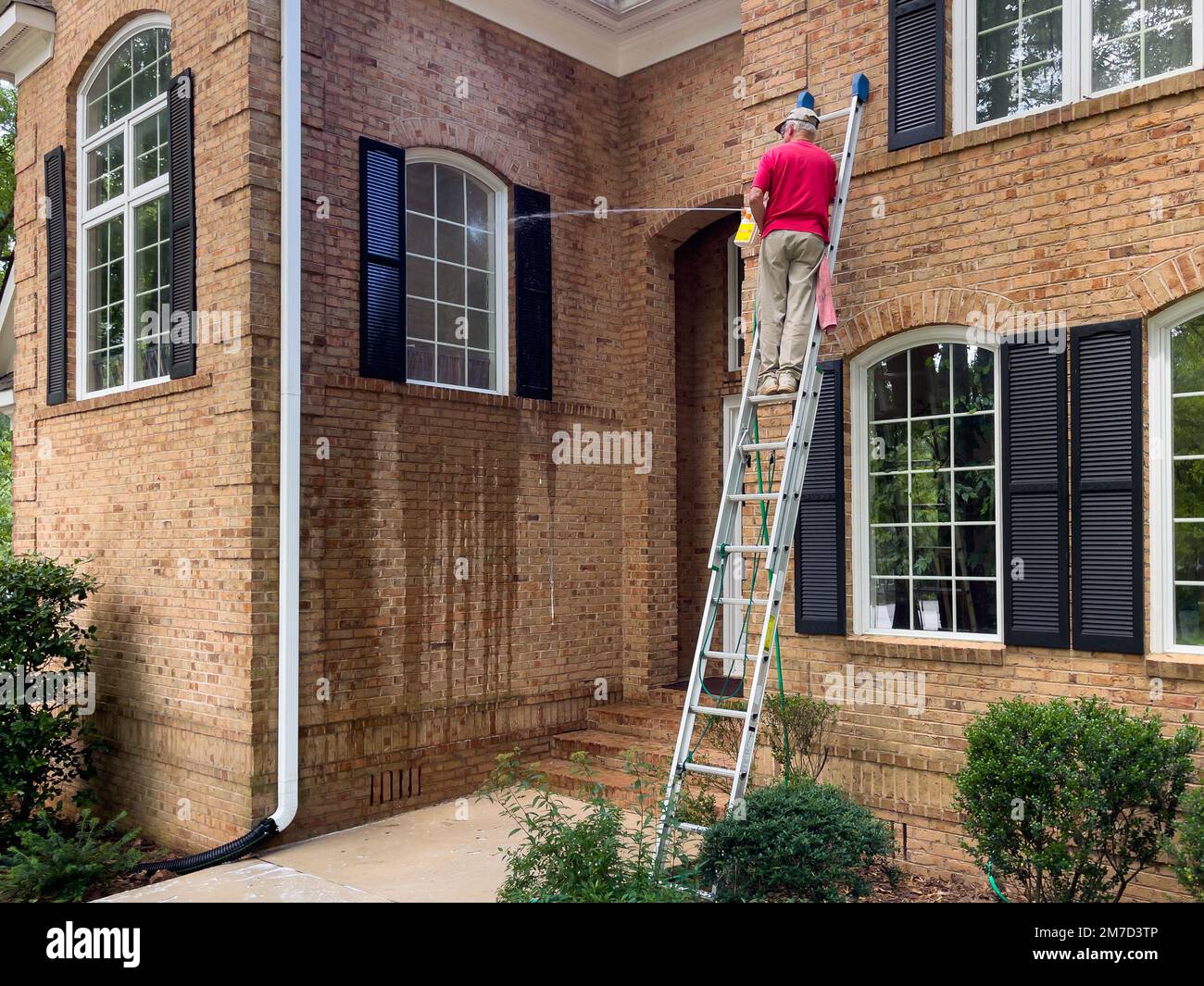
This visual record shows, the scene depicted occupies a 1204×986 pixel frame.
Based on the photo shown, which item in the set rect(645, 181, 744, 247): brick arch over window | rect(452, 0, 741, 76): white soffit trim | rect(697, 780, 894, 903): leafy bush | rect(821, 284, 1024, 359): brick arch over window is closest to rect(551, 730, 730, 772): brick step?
rect(697, 780, 894, 903): leafy bush

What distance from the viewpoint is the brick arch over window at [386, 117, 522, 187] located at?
8.56m

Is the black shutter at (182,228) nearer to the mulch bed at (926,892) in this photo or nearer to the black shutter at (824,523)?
the black shutter at (824,523)

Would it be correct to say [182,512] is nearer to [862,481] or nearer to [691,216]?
[862,481]

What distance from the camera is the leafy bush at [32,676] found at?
8.06 metres

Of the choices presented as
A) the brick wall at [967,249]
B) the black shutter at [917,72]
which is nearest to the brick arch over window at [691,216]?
the brick wall at [967,249]

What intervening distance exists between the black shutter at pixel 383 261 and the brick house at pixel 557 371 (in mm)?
37

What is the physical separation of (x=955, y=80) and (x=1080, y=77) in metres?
0.75

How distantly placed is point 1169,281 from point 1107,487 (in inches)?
45.6

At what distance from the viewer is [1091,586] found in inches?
226

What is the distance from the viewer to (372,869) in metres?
6.91

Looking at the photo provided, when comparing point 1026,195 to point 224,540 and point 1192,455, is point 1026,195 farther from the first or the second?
point 224,540

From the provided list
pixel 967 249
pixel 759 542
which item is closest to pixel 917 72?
pixel 967 249

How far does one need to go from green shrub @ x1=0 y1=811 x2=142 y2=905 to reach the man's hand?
6044 millimetres
